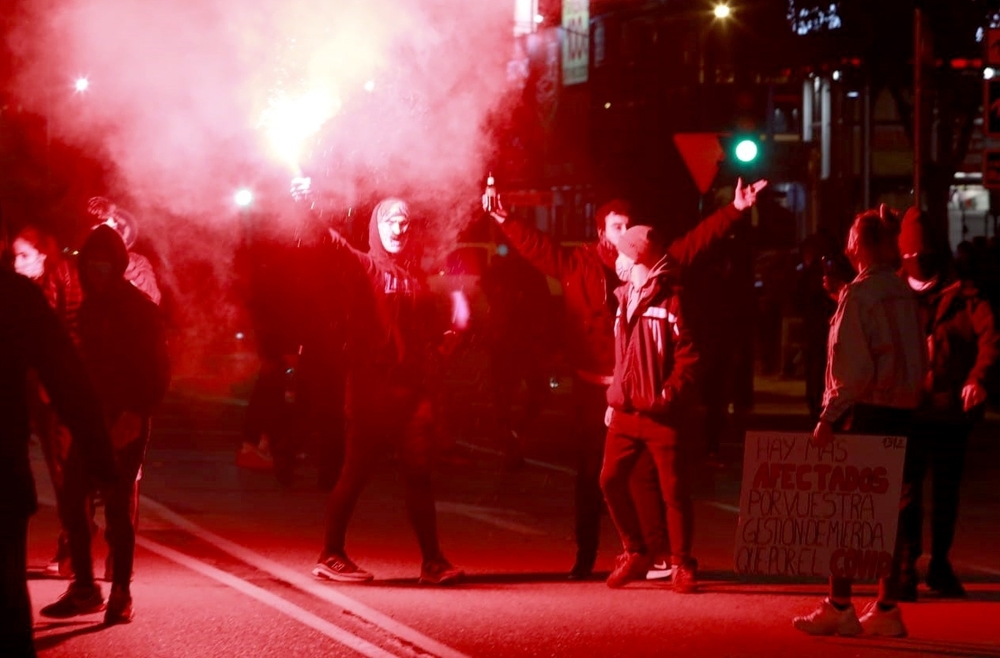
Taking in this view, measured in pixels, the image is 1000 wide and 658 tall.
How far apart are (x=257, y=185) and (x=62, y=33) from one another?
1085 centimetres

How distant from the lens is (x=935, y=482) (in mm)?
9711

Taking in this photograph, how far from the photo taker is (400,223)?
9.63m

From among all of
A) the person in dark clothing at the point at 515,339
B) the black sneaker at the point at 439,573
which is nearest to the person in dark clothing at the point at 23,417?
the black sneaker at the point at 439,573

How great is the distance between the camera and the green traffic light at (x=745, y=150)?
62.8 ft

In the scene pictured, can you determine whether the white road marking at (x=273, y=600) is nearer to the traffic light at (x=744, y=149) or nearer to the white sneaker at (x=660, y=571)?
the white sneaker at (x=660, y=571)

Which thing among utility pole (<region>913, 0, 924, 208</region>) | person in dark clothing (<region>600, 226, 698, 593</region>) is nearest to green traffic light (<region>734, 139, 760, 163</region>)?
utility pole (<region>913, 0, 924, 208</region>)

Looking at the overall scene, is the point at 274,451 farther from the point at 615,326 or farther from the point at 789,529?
the point at 789,529

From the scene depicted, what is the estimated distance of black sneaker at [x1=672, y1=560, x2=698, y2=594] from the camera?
9.42 metres

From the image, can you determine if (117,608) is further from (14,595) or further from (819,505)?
(14,595)

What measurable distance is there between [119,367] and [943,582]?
4088 millimetres

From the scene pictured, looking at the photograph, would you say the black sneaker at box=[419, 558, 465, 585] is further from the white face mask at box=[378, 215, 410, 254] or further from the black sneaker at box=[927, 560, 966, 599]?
the black sneaker at box=[927, 560, 966, 599]

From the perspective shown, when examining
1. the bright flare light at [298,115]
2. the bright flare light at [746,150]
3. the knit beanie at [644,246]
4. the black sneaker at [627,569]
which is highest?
the bright flare light at [746,150]

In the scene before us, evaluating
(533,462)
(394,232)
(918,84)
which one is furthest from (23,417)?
(918,84)

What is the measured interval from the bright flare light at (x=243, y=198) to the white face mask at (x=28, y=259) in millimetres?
14670
